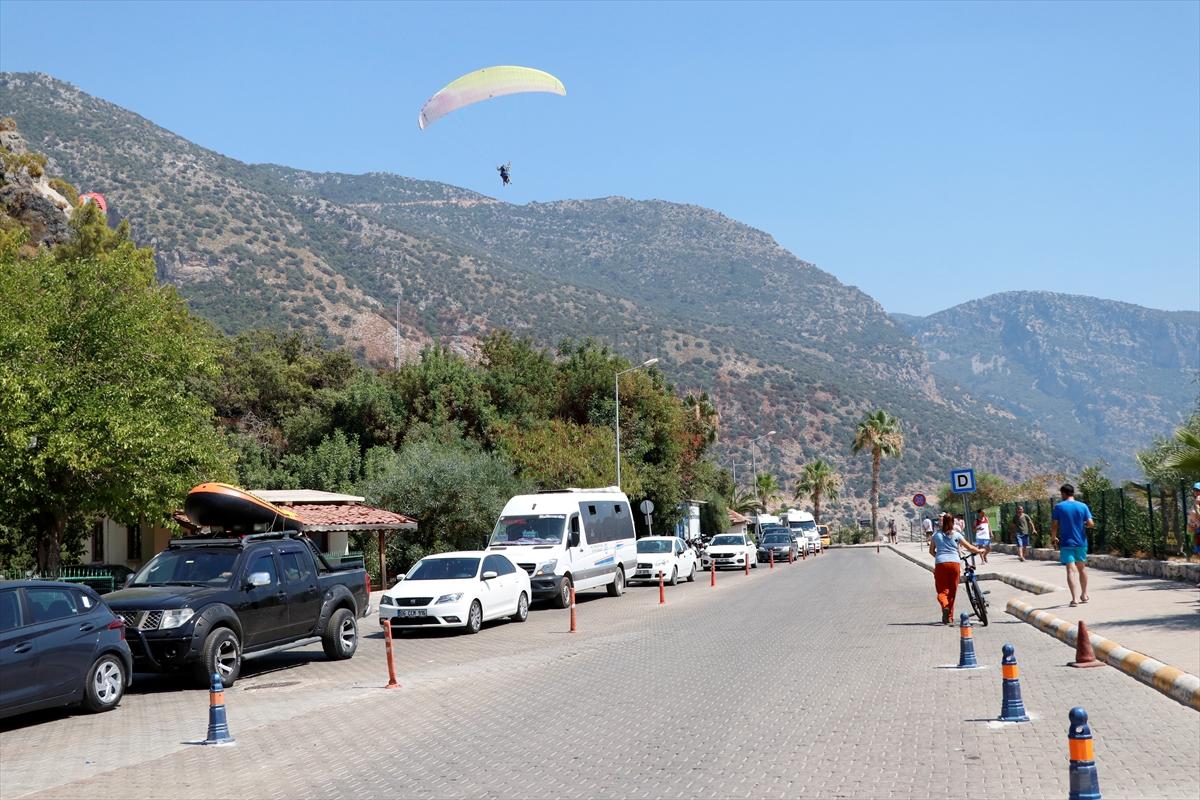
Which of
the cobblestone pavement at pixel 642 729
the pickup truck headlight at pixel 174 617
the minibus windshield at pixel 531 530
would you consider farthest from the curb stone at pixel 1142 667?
the minibus windshield at pixel 531 530

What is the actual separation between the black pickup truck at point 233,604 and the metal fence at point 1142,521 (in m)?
18.6

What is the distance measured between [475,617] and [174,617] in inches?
316

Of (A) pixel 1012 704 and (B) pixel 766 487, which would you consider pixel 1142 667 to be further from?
(B) pixel 766 487

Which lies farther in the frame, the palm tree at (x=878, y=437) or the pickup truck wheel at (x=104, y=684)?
the palm tree at (x=878, y=437)

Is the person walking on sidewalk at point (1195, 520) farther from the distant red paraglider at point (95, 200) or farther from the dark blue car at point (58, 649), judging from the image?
the distant red paraglider at point (95, 200)

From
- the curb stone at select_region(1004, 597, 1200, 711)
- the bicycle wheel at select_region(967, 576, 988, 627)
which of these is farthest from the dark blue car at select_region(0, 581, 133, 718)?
the bicycle wheel at select_region(967, 576, 988, 627)

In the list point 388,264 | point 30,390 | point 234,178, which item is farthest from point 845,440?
point 30,390

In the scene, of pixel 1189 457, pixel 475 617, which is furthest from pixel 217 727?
pixel 1189 457

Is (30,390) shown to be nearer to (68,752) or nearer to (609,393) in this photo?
(68,752)

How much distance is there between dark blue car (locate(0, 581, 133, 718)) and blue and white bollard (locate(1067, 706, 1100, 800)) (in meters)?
10.1

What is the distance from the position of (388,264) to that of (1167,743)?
10830 centimetres

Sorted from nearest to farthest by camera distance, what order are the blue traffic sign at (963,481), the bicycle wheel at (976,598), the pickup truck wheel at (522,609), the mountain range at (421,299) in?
the bicycle wheel at (976,598) < the pickup truck wheel at (522,609) < the blue traffic sign at (963,481) < the mountain range at (421,299)

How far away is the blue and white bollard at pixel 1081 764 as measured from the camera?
504 centimetres

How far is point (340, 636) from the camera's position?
17.7 m
